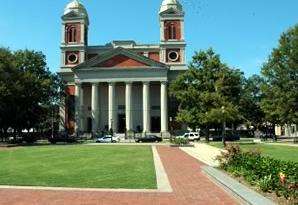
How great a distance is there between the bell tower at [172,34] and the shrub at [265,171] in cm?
7941

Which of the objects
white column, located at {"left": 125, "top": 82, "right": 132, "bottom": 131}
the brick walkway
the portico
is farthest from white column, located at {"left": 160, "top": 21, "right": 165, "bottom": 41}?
the brick walkway

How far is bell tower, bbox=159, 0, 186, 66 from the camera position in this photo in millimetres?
100250

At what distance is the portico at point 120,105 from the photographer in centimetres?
9388

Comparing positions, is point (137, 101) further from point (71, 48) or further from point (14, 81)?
point (14, 81)

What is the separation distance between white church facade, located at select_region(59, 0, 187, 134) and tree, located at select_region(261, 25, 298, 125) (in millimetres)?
32247

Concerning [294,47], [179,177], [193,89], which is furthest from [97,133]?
[179,177]

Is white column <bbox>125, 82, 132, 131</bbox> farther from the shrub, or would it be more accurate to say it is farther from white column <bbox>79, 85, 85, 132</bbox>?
the shrub

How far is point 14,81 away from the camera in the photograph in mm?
64562

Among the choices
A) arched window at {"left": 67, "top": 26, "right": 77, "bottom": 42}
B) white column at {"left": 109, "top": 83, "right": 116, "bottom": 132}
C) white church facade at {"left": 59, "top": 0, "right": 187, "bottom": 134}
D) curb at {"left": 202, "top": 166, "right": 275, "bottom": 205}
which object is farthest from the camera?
arched window at {"left": 67, "top": 26, "right": 77, "bottom": 42}

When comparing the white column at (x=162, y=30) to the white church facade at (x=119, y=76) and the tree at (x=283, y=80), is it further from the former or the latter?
the tree at (x=283, y=80)

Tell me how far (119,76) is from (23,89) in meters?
30.3

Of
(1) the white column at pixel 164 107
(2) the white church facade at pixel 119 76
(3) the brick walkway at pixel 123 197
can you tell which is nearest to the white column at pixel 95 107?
(2) the white church facade at pixel 119 76

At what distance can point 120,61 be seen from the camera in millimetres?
94375

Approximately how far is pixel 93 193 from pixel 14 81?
5289cm
